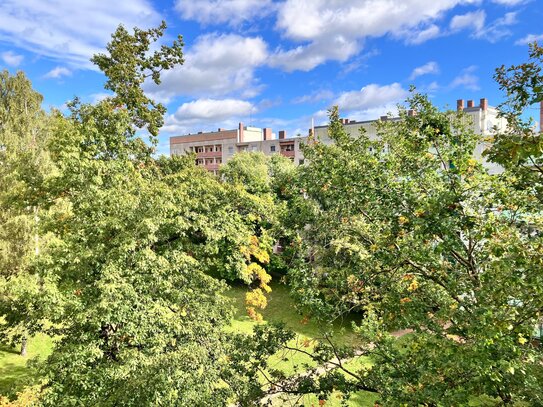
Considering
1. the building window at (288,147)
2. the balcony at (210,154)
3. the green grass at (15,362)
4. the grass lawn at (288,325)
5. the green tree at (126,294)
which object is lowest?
the grass lawn at (288,325)

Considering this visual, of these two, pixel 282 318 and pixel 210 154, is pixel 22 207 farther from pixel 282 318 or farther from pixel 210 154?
pixel 210 154

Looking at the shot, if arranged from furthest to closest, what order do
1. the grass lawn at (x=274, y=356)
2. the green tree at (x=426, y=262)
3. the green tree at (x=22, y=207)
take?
the grass lawn at (x=274, y=356), the green tree at (x=22, y=207), the green tree at (x=426, y=262)

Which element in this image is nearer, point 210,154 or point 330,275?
point 330,275

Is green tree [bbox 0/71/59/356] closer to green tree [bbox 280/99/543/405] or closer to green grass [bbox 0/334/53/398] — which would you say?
green grass [bbox 0/334/53/398]

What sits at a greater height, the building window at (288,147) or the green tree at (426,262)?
the building window at (288,147)

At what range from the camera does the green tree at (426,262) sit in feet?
16.4

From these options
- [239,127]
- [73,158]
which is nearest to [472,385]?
[73,158]

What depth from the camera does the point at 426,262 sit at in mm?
7270

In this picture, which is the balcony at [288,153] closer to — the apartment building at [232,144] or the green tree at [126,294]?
the apartment building at [232,144]

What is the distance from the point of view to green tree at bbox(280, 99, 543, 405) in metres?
5.00

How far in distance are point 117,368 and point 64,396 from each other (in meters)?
1.23

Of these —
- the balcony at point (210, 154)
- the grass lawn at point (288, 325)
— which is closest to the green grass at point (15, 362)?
the grass lawn at point (288, 325)

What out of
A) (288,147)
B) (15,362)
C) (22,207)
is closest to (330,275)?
(22,207)

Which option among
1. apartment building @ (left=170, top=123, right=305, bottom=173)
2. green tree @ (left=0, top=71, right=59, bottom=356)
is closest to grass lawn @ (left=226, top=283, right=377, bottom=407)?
green tree @ (left=0, top=71, right=59, bottom=356)
